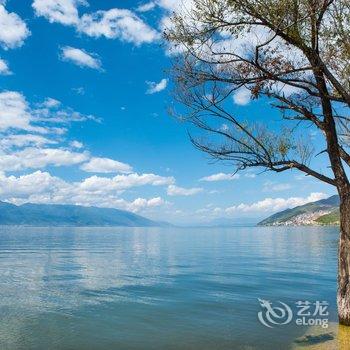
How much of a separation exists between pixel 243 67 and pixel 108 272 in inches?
1232

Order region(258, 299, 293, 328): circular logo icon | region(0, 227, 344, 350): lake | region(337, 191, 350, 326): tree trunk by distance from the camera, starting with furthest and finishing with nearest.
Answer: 1. region(258, 299, 293, 328): circular logo icon
2. region(0, 227, 344, 350): lake
3. region(337, 191, 350, 326): tree trunk

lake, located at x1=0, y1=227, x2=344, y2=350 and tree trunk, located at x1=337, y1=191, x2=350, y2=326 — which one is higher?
tree trunk, located at x1=337, y1=191, x2=350, y2=326

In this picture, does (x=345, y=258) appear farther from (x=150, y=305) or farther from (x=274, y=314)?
(x=150, y=305)

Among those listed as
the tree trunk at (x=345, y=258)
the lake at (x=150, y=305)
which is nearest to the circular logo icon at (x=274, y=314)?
the lake at (x=150, y=305)

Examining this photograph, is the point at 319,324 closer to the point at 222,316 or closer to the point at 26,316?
the point at 222,316

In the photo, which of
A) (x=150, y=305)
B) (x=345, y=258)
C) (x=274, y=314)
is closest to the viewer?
(x=345, y=258)

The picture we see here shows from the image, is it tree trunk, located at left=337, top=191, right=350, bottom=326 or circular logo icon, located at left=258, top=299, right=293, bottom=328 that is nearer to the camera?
tree trunk, located at left=337, top=191, right=350, bottom=326

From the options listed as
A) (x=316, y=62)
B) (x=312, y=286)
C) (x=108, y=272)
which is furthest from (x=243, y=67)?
(x=108, y=272)

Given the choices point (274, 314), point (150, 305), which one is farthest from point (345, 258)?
point (150, 305)

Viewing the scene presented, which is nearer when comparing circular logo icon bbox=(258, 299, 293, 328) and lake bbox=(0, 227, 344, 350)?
lake bbox=(0, 227, 344, 350)

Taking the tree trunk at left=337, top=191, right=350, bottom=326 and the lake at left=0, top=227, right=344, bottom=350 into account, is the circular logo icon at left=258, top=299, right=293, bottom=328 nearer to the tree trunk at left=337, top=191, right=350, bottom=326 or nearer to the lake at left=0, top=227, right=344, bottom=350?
the lake at left=0, top=227, right=344, bottom=350

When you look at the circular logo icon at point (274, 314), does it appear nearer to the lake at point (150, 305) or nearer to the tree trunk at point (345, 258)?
the lake at point (150, 305)

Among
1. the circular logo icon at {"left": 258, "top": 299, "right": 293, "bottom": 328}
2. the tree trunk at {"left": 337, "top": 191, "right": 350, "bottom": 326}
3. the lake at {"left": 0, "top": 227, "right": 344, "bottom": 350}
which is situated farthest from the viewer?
the circular logo icon at {"left": 258, "top": 299, "right": 293, "bottom": 328}

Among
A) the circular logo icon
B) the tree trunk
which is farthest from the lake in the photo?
the tree trunk
